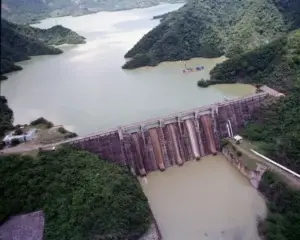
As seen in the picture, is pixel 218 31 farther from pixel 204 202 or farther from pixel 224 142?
pixel 204 202

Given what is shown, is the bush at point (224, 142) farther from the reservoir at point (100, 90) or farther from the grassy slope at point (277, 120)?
the reservoir at point (100, 90)

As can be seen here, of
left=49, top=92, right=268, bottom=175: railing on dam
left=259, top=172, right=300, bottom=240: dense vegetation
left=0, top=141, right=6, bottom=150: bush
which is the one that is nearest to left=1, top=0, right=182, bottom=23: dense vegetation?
left=0, top=141, right=6, bottom=150: bush

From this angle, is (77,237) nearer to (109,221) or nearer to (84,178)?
(109,221)

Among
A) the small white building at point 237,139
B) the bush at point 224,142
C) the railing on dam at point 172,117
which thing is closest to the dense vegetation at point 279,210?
the small white building at point 237,139

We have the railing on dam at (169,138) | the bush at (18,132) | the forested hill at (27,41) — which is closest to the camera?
the railing on dam at (169,138)

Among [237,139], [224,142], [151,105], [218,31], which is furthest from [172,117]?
[218,31]

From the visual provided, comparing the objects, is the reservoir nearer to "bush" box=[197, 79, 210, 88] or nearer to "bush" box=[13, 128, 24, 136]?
"bush" box=[197, 79, 210, 88]
